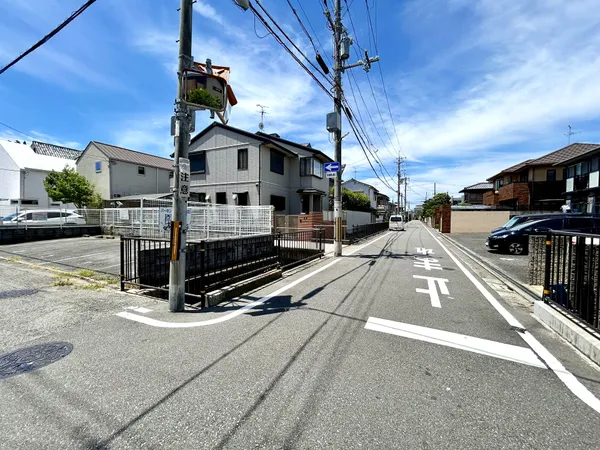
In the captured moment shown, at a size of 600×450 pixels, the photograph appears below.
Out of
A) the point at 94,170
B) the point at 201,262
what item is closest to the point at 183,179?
the point at 201,262

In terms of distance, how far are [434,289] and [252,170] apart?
1568 centimetres

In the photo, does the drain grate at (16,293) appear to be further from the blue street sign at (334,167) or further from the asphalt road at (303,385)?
the blue street sign at (334,167)

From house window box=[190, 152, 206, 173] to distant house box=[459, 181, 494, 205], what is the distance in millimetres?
49291

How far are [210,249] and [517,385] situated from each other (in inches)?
243

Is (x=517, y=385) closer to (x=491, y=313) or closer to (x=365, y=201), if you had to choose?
(x=491, y=313)

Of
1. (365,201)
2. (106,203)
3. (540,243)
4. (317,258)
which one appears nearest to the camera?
(540,243)

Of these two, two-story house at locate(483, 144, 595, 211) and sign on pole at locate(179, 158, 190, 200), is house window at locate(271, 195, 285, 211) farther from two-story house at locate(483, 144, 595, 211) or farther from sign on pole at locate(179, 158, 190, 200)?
two-story house at locate(483, 144, 595, 211)

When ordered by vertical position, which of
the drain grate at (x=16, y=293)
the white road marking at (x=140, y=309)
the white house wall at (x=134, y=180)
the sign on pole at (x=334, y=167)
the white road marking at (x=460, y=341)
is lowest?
the white road marking at (x=140, y=309)

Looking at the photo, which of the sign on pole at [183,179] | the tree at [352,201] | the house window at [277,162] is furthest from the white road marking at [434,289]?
the tree at [352,201]

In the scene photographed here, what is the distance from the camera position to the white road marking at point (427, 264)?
912 centimetres

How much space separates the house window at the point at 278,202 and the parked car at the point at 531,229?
1395 centimetres

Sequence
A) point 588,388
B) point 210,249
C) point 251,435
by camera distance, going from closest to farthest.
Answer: point 251,435 → point 588,388 → point 210,249

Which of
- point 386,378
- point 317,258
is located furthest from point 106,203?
point 386,378

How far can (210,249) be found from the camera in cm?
703
